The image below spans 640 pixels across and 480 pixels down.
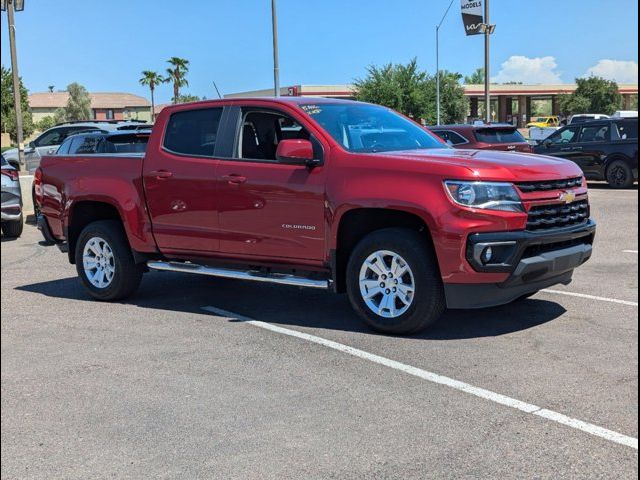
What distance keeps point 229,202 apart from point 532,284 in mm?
2648

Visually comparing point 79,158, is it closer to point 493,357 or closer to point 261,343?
point 261,343

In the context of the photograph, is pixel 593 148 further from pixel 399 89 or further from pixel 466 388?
pixel 399 89

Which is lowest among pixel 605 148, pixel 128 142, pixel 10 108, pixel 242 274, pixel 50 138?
pixel 242 274

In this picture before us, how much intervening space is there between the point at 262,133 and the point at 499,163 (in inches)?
88.4

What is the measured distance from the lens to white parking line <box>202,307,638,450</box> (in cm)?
397

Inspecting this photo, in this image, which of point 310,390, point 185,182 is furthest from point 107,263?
point 310,390

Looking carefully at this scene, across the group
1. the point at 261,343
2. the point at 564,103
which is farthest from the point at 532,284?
the point at 564,103

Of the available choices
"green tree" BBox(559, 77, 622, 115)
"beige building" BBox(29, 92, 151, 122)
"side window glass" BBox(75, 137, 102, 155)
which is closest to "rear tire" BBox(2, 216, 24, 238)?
"side window glass" BBox(75, 137, 102, 155)

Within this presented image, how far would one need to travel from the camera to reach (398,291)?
584cm

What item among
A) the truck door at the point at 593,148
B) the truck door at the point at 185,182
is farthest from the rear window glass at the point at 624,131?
the truck door at the point at 185,182

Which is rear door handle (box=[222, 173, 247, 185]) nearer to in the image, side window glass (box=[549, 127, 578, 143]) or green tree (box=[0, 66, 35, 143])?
side window glass (box=[549, 127, 578, 143])

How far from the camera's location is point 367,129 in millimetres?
6633

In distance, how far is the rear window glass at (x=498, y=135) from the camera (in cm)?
1687

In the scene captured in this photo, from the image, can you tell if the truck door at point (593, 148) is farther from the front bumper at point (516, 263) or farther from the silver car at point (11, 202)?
the front bumper at point (516, 263)
